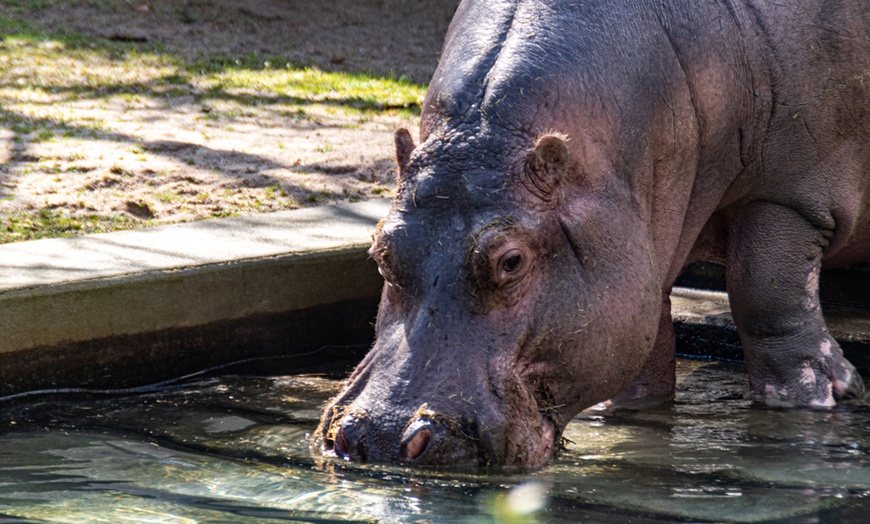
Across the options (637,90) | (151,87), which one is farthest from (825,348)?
(151,87)

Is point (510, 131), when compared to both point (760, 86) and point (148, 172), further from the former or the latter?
point (148, 172)

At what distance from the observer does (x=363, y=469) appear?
3471 millimetres

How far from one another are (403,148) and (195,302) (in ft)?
4.64

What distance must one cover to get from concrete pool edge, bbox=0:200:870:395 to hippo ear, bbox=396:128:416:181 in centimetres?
133

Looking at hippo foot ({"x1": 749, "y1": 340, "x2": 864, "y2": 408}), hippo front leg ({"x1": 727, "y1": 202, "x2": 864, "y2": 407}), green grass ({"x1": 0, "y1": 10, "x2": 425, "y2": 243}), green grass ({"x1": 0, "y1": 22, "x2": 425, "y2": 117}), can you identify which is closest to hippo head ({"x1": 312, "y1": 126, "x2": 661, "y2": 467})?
hippo front leg ({"x1": 727, "y1": 202, "x2": 864, "y2": 407})

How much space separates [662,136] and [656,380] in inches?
48.1

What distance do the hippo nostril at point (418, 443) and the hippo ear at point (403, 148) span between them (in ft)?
Result: 2.79

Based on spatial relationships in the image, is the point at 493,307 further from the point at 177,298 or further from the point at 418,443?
the point at 177,298

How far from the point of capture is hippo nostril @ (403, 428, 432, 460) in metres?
3.42

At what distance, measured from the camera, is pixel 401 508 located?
317cm

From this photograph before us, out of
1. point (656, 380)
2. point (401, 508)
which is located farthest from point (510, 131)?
point (656, 380)

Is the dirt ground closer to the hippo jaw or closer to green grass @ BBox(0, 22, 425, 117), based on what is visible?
green grass @ BBox(0, 22, 425, 117)

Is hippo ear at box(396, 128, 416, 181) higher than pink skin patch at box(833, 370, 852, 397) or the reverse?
higher

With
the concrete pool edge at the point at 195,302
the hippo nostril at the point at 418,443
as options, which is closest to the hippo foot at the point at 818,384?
the concrete pool edge at the point at 195,302
